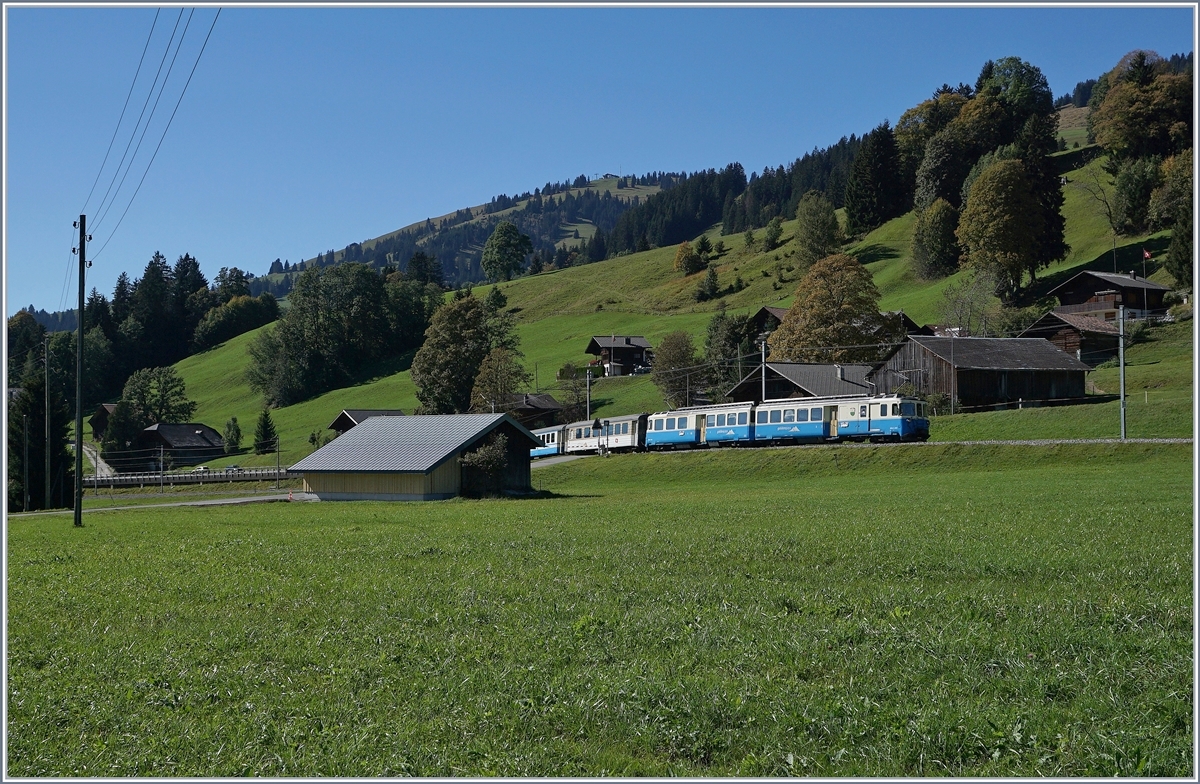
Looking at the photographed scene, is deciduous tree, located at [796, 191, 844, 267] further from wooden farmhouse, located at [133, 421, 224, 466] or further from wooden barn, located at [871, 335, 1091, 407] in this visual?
wooden farmhouse, located at [133, 421, 224, 466]

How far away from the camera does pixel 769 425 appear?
58.3 metres

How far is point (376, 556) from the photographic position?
17.1 metres

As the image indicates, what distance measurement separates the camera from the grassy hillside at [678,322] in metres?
52.8

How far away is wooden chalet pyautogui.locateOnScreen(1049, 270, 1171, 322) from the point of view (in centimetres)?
7681

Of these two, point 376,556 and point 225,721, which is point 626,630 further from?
point 376,556

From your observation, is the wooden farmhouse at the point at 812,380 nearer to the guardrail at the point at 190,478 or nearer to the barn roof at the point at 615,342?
the barn roof at the point at 615,342

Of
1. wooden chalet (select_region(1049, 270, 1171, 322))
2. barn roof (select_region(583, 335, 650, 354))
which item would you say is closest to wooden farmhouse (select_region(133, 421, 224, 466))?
barn roof (select_region(583, 335, 650, 354))

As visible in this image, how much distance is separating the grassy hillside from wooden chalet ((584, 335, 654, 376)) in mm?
3275

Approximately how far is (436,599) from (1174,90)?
11955 centimetres

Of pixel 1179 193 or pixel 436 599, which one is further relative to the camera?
pixel 1179 193

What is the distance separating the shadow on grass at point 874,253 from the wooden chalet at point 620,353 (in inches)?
1376

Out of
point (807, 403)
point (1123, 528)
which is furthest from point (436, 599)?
point (807, 403)

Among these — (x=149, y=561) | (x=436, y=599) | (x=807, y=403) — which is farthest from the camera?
(x=807, y=403)

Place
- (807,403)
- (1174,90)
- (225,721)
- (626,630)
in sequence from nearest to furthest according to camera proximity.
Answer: (225,721) → (626,630) → (807,403) → (1174,90)
